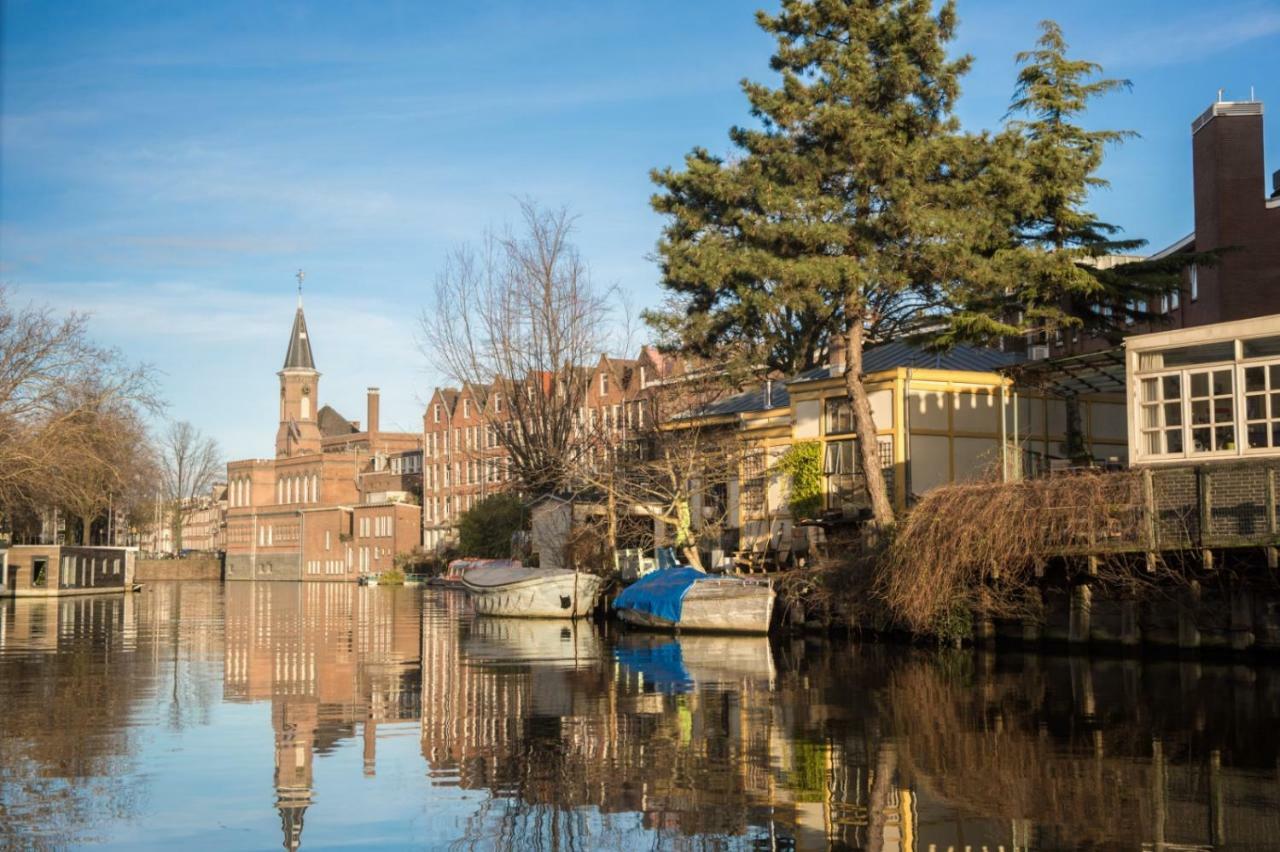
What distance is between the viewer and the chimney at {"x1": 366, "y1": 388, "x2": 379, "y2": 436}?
436 ft

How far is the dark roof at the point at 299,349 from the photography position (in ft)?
502

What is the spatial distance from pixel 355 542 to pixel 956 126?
9197cm

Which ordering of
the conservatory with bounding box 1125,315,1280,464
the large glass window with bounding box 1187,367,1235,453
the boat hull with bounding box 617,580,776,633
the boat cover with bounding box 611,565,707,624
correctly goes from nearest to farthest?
the conservatory with bounding box 1125,315,1280,464
the large glass window with bounding box 1187,367,1235,453
the boat hull with bounding box 617,580,776,633
the boat cover with bounding box 611,565,707,624

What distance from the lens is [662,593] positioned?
112 ft

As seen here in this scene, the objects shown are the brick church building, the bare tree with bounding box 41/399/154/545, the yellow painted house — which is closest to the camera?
the yellow painted house

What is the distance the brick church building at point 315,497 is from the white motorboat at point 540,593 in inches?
2784

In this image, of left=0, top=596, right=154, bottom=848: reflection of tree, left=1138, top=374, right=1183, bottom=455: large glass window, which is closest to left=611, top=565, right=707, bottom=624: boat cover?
left=1138, top=374, right=1183, bottom=455: large glass window

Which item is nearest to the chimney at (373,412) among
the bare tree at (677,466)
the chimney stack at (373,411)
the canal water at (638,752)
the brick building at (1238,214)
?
the chimney stack at (373,411)

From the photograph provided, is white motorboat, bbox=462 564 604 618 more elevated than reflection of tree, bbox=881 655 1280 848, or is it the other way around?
white motorboat, bbox=462 564 604 618

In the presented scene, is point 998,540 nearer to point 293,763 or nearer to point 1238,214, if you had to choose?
point 293,763

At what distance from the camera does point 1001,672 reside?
23312mm

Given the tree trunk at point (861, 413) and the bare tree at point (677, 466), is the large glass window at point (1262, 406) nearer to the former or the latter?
Result: the tree trunk at point (861, 413)

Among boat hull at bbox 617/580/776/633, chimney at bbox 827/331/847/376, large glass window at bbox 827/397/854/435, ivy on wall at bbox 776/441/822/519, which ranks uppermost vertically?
chimney at bbox 827/331/847/376

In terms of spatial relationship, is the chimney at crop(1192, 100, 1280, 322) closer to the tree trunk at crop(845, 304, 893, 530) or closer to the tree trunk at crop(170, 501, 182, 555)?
the tree trunk at crop(845, 304, 893, 530)
